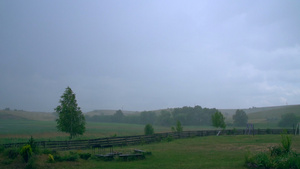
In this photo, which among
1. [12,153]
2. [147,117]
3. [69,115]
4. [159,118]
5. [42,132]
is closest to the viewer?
[12,153]

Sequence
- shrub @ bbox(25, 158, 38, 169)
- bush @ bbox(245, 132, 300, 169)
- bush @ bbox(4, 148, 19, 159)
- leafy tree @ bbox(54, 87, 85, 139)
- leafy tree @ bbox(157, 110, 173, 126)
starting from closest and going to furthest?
bush @ bbox(245, 132, 300, 169) → shrub @ bbox(25, 158, 38, 169) → bush @ bbox(4, 148, 19, 159) → leafy tree @ bbox(54, 87, 85, 139) → leafy tree @ bbox(157, 110, 173, 126)

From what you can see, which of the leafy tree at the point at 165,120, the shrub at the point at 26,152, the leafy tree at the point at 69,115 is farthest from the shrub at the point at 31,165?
the leafy tree at the point at 165,120

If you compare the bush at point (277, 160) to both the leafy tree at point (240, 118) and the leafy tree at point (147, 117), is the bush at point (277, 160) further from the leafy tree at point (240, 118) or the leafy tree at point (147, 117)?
the leafy tree at point (147, 117)

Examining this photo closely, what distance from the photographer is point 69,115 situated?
98.0 ft

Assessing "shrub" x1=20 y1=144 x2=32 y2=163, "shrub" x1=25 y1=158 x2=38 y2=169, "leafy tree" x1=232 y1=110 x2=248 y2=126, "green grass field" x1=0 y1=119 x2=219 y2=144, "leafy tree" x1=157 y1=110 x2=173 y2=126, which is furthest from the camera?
"leafy tree" x1=157 y1=110 x2=173 y2=126

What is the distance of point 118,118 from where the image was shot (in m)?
119

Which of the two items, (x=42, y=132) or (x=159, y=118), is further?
(x=159, y=118)

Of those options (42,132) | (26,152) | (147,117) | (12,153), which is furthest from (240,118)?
(26,152)

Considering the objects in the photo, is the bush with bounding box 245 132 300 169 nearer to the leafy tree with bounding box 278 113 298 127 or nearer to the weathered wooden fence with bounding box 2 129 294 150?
the weathered wooden fence with bounding box 2 129 294 150

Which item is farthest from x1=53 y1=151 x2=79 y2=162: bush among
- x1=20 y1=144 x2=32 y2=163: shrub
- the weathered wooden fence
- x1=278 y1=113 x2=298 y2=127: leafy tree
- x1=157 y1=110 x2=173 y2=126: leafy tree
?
x1=157 y1=110 x2=173 y2=126: leafy tree

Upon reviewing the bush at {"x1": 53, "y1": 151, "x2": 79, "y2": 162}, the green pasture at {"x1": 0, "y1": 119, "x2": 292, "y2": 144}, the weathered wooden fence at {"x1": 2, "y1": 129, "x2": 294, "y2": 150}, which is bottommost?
the green pasture at {"x1": 0, "y1": 119, "x2": 292, "y2": 144}

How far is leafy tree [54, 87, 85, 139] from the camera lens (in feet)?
98.1

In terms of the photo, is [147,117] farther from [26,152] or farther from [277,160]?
[277,160]

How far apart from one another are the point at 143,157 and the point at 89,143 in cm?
1012
